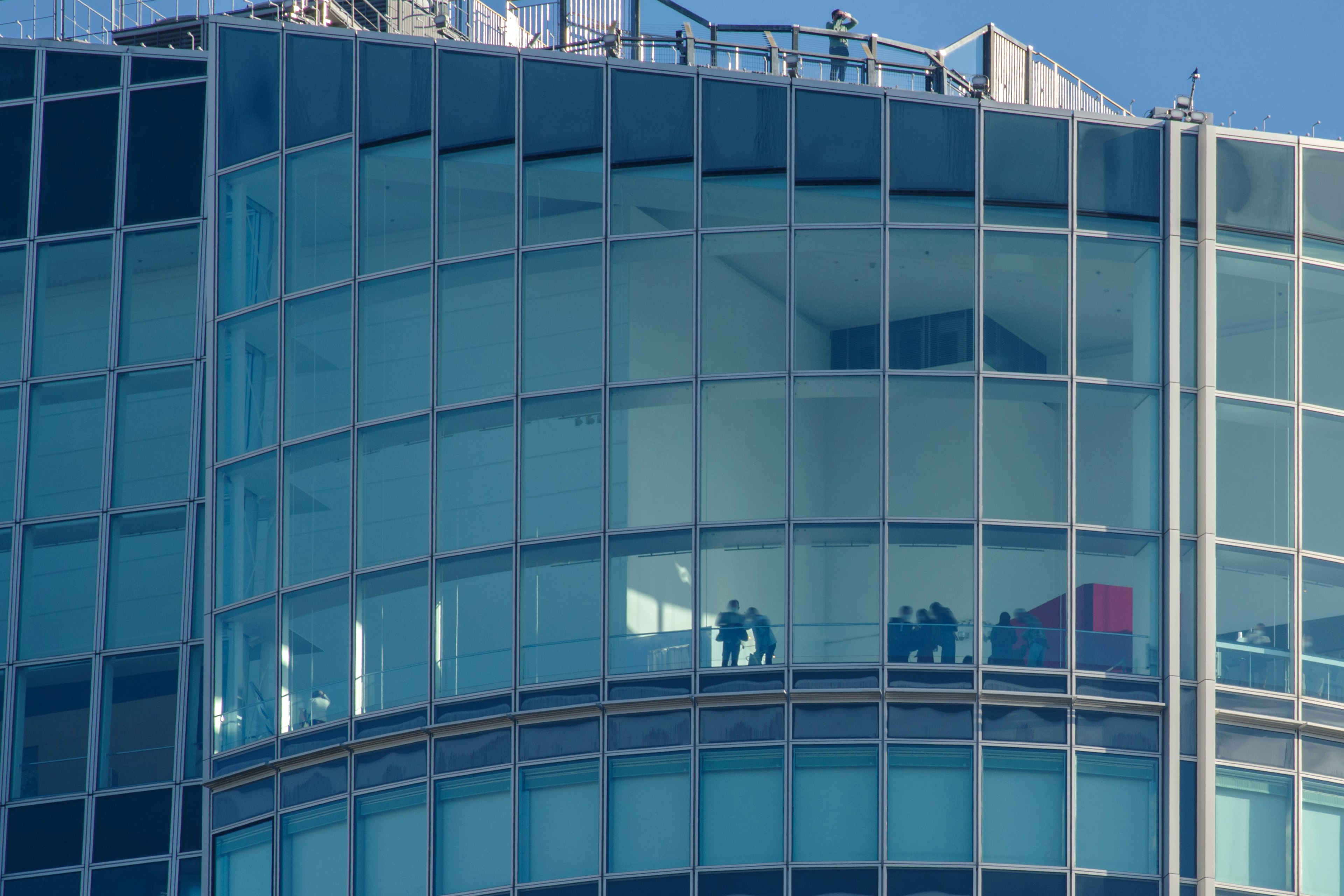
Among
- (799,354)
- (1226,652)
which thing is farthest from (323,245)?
(1226,652)

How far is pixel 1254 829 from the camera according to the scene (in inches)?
1292

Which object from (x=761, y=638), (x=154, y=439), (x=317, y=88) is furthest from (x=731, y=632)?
(x=154, y=439)

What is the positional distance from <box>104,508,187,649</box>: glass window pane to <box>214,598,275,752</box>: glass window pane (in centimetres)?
222

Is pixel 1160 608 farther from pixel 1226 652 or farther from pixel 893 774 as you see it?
pixel 893 774

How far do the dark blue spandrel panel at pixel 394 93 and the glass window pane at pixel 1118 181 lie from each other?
10.5 meters

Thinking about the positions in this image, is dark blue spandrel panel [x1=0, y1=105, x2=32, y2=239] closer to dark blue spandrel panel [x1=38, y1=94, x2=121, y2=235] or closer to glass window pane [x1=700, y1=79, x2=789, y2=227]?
dark blue spandrel panel [x1=38, y1=94, x2=121, y2=235]

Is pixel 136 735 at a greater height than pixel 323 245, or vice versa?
pixel 323 245

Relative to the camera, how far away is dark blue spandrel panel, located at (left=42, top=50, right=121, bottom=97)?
133ft

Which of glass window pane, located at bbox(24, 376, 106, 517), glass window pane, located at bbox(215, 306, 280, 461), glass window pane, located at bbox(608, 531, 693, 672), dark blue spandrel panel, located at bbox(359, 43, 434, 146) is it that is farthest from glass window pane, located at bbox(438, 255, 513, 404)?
glass window pane, located at bbox(24, 376, 106, 517)

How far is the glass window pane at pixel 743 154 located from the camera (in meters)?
34.5

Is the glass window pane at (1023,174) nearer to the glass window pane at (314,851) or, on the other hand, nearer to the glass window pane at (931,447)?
the glass window pane at (931,447)

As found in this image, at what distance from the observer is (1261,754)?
33.1 meters

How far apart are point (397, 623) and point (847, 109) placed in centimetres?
1045

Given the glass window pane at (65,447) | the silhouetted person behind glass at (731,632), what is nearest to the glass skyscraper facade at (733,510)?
the silhouetted person behind glass at (731,632)
